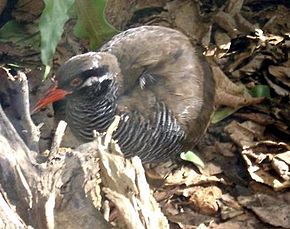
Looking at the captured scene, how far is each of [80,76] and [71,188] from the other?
2.82ft

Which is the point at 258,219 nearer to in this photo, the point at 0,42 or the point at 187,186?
the point at 187,186

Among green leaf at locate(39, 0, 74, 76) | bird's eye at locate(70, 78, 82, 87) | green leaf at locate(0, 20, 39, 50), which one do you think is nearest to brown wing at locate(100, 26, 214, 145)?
bird's eye at locate(70, 78, 82, 87)

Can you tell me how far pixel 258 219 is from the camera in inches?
151

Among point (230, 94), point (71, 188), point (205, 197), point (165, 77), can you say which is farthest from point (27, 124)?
point (230, 94)

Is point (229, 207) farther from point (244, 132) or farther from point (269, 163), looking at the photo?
point (244, 132)

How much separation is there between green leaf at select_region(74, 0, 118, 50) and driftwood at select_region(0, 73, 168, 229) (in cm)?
141

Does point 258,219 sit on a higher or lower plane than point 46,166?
lower

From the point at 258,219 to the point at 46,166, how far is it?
4.51 ft

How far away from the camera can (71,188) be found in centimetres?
291

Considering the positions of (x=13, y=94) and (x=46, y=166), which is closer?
(x=46, y=166)

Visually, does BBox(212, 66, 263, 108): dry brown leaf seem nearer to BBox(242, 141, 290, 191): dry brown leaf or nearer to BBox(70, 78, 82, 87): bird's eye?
BBox(242, 141, 290, 191): dry brown leaf

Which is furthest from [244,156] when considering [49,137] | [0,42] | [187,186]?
[0,42]

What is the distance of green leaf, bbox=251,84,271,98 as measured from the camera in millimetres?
4543

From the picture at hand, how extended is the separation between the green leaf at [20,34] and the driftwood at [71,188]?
6.52 feet
